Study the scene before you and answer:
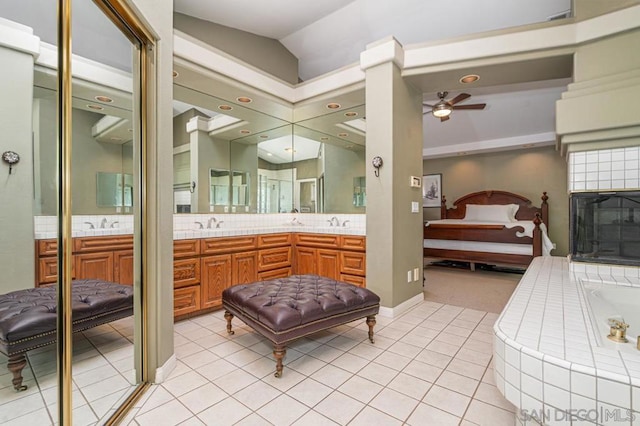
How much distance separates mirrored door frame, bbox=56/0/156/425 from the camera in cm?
134

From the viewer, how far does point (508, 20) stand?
3.77 m

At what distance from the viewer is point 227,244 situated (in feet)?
10.9

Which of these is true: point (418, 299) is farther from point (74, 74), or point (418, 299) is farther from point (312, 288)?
point (74, 74)

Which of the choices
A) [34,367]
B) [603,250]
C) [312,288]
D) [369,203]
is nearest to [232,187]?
[369,203]

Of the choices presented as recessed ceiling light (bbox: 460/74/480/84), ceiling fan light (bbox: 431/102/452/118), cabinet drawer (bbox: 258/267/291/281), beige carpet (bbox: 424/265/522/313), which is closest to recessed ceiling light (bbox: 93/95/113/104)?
cabinet drawer (bbox: 258/267/291/281)

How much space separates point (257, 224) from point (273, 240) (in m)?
0.67

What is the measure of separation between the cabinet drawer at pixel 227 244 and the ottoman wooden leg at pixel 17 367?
1.79m

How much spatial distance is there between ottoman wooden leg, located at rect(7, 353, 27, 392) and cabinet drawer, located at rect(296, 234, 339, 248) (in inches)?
111

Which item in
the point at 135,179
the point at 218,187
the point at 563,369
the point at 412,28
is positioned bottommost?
the point at 563,369

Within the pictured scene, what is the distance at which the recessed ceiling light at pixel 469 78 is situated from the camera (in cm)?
318

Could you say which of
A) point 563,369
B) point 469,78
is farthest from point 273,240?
point 563,369

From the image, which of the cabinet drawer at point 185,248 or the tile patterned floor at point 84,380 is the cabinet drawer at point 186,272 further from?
the tile patterned floor at point 84,380

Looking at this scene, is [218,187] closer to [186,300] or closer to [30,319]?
[186,300]

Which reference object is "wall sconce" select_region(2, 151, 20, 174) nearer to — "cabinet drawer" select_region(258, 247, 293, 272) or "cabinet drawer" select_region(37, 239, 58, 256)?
"cabinet drawer" select_region(37, 239, 58, 256)
